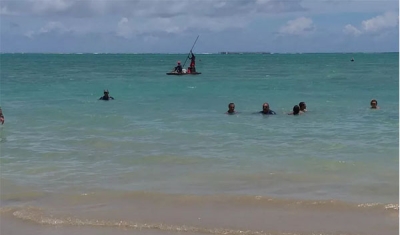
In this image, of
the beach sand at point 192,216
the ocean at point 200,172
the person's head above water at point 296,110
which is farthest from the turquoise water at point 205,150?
the beach sand at point 192,216

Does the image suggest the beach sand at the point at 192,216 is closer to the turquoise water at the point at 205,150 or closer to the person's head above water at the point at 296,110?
the turquoise water at the point at 205,150

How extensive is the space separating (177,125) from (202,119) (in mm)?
1755

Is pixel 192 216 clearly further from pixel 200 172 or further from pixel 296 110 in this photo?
pixel 296 110

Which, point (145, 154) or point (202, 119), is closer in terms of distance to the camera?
point (145, 154)

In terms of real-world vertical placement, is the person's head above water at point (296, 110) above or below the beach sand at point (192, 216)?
above

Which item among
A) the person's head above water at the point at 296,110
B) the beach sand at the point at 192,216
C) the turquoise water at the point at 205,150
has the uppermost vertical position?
the person's head above water at the point at 296,110

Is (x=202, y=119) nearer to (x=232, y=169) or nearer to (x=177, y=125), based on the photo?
(x=177, y=125)

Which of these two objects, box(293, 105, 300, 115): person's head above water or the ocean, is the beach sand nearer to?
the ocean

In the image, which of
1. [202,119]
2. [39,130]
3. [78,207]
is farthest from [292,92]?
[78,207]

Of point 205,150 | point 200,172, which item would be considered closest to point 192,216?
point 200,172

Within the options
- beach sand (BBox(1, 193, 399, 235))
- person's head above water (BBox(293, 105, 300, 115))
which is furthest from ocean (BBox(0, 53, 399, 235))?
person's head above water (BBox(293, 105, 300, 115))

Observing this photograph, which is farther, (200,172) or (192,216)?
(200,172)

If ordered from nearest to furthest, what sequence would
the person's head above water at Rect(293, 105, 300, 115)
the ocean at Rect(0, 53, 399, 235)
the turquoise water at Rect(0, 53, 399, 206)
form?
the ocean at Rect(0, 53, 399, 235), the turquoise water at Rect(0, 53, 399, 206), the person's head above water at Rect(293, 105, 300, 115)

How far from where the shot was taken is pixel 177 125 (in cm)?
1967
